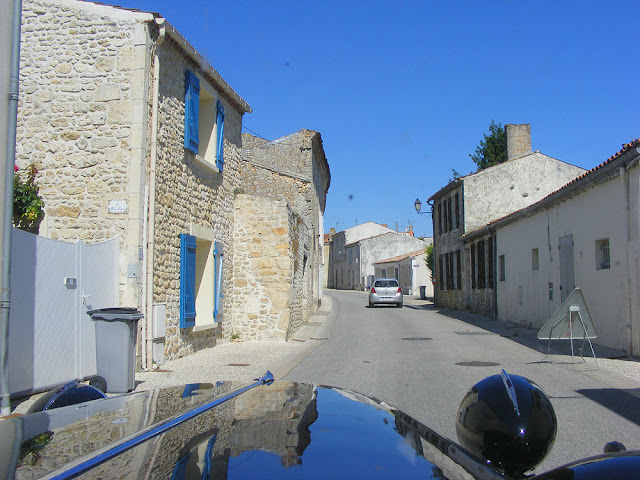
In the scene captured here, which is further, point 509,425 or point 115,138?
point 115,138

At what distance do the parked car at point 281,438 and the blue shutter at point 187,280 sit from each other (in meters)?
7.84

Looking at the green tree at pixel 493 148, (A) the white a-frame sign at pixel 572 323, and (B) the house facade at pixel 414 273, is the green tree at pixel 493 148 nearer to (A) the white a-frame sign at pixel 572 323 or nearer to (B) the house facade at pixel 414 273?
(B) the house facade at pixel 414 273

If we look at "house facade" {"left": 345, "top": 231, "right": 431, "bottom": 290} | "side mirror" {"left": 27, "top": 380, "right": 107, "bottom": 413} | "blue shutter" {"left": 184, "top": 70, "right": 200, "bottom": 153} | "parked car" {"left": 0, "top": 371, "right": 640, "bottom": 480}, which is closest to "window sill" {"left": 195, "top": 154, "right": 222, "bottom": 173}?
"blue shutter" {"left": 184, "top": 70, "right": 200, "bottom": 153}

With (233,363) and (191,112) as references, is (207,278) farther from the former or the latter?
(191,112)

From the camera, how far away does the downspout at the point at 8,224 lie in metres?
5.91

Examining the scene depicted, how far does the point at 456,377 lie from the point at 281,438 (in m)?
7.09

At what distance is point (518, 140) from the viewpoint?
93.7ft

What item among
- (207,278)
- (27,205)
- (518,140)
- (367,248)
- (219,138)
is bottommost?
(207,278)

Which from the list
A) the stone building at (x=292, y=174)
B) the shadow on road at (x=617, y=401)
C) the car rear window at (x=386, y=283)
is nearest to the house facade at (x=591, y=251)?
the shadow on road at (x=617, y=401)

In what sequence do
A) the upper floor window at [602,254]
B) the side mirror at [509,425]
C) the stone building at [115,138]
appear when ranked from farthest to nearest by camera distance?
1. the upper floor window at [602,254]
2. the stone building at [115,138]
3. the side mirror at [509,425]

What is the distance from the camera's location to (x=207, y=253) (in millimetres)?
12359

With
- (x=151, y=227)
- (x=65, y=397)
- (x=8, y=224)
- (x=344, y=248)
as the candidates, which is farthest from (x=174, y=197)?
(x=344, y=248)

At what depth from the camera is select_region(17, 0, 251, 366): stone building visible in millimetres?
9211

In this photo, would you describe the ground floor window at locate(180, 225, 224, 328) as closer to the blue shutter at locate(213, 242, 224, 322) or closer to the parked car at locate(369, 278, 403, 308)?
the blue shutter at locate(213, 242, 224, 322)
